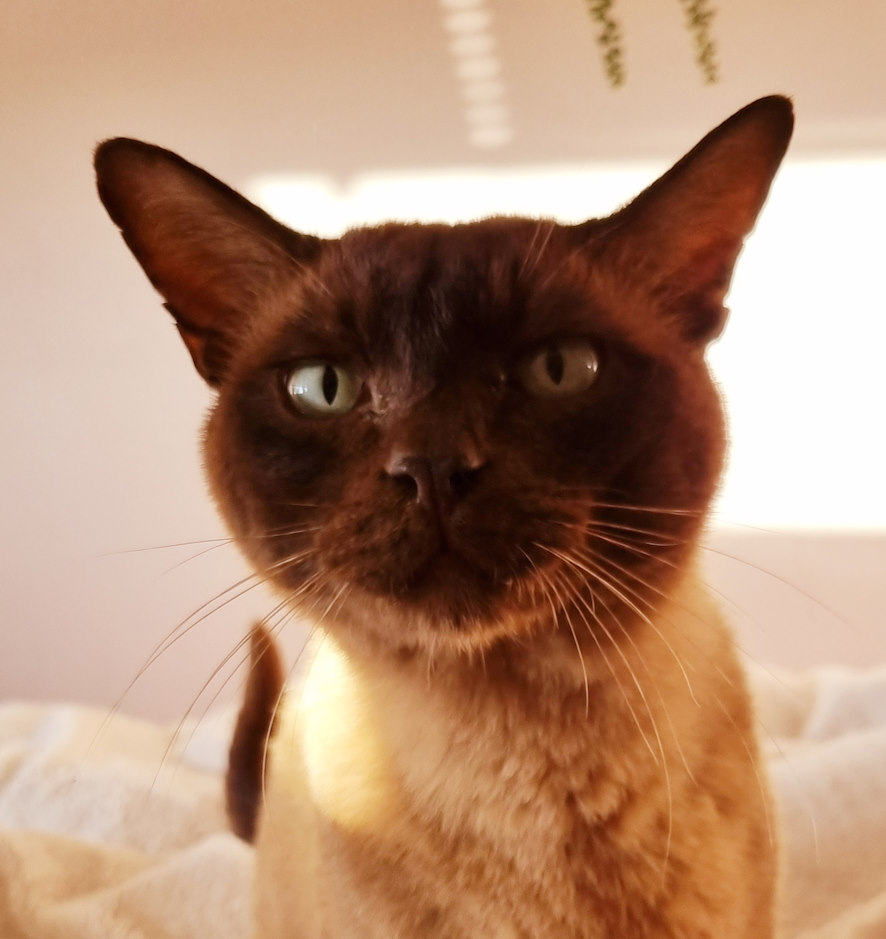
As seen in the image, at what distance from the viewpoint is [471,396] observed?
1.88ft

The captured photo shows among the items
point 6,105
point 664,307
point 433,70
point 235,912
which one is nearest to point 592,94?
point 433,70

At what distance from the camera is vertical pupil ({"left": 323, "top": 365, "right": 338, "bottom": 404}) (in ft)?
2.11

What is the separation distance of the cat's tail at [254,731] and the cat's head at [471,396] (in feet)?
1.16

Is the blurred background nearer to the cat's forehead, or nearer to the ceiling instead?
the ceiling

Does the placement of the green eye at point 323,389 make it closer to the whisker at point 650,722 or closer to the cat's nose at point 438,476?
the cat's nose at point 438,476

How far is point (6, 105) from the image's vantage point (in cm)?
137

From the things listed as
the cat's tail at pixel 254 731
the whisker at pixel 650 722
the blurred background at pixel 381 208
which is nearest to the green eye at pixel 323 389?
the whisker at pixel 650 722

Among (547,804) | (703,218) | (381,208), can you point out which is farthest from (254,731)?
(381,208)

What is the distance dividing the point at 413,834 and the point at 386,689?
109mm

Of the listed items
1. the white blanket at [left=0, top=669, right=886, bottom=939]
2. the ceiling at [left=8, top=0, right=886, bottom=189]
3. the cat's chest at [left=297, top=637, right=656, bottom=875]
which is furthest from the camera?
the ceiling at [left=8, top=0, right=886, bottom=189]

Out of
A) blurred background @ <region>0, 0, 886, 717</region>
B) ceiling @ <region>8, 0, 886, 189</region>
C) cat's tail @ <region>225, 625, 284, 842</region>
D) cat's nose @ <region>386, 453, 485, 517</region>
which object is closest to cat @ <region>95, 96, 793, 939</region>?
cat's nose @ <region>386, 453, 485, 517</region>

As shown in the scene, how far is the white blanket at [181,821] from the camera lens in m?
0.97

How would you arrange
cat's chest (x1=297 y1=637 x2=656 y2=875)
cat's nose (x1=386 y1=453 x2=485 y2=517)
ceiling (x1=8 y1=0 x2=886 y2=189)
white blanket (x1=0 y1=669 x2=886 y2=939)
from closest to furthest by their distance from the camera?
A: cat's nose (x1=386 y1=453 x2=485 y2=517)
cat's chest (x1=297 y1=637 x2=656 y2=875)
white blanket (x1=0 y1=669 x2=886 y2=939)
ceiling (x1=8 y1=0 x2=886 y2=189)

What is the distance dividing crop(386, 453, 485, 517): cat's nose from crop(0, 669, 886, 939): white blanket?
1.98ft
